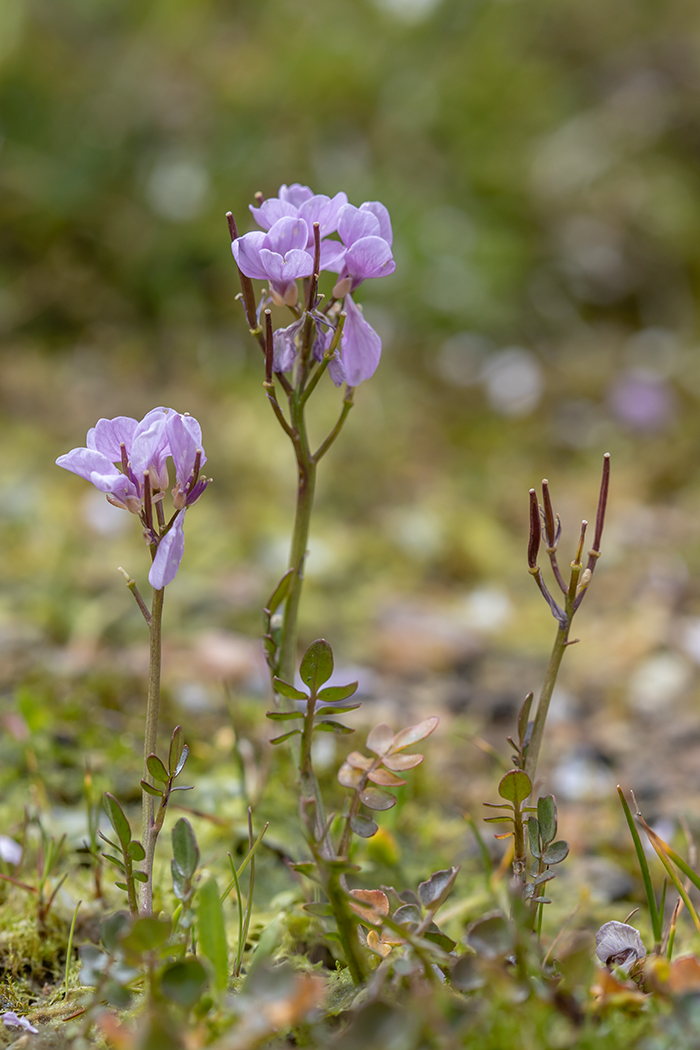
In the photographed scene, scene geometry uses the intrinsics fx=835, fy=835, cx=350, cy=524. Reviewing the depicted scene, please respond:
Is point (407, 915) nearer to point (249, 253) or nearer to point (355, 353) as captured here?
point (355, 353)

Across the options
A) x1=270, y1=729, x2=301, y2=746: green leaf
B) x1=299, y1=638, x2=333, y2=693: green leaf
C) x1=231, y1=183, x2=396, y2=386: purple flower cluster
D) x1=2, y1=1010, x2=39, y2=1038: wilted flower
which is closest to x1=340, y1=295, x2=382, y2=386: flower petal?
x1=231, y1=183, x2=396, y2=386: purple flower cluster

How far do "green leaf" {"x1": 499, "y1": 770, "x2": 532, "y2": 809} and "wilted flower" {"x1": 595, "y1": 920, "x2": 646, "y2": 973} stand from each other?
18 cm

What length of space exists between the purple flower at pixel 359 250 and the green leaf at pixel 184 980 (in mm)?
705

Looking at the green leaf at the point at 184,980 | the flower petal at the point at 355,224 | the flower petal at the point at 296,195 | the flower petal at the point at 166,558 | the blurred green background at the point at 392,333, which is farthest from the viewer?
the blurred green background at the point at 392,333

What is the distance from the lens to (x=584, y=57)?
479 centimetres

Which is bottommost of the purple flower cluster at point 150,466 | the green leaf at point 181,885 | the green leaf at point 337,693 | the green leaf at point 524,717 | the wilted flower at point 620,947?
the wilted flower at point 620,947

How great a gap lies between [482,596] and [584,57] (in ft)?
12.6

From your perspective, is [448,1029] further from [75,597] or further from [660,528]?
[660,528]

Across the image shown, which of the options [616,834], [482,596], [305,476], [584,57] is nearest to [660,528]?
[482,596]

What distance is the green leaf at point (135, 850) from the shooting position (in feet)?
2.89

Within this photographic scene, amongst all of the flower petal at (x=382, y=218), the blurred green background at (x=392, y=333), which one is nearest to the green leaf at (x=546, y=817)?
the flower petal at (x=382, y=218)

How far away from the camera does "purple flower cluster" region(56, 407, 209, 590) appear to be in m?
0.86

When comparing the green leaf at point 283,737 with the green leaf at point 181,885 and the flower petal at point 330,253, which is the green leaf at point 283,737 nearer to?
the green leaf at point 181,885

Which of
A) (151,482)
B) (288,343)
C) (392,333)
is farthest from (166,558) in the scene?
(392,333)
